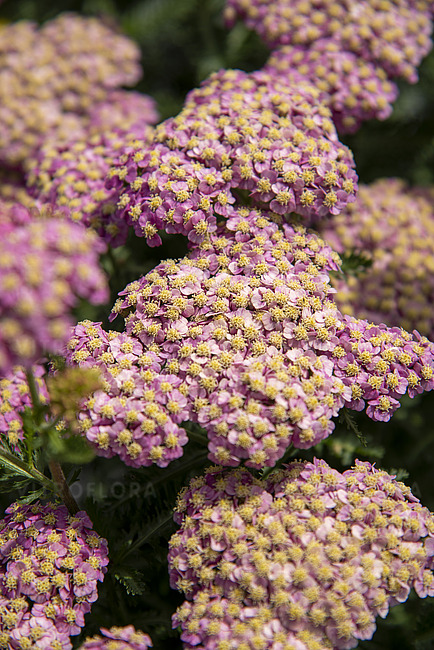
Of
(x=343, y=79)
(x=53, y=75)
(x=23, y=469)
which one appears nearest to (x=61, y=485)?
(x=23, y=469)

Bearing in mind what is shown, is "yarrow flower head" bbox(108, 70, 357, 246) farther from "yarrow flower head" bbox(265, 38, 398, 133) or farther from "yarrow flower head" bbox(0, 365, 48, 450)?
"yarrow flower head" bbox(0, 365, 48, 450)

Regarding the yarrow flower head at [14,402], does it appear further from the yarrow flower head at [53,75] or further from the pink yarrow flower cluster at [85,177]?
the yarrow flower head at [53,75]

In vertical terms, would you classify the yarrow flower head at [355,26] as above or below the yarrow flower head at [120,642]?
above

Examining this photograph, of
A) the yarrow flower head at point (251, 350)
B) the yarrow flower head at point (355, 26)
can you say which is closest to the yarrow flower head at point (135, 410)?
the yarrow flower head at point (251, 350)

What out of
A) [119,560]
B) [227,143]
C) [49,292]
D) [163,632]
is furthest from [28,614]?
[227,143]

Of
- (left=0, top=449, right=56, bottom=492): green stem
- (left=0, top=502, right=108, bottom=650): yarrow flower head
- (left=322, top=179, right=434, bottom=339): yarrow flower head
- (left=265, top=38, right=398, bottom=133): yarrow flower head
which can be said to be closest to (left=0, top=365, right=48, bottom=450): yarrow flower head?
(left=0, top=449, right=56, bottom=492): green stem

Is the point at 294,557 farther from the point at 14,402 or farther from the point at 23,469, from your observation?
the point at 14,402
